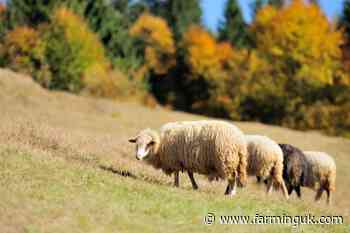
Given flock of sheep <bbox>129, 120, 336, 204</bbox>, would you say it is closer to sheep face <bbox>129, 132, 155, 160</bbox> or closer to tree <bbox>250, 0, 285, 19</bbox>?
sheep face <bbox>129, 132, 155, 160</bbox>

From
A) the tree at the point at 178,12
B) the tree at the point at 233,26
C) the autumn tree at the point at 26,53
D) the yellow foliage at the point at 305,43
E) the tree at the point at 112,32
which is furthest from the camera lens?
the tree at the point at 178,12

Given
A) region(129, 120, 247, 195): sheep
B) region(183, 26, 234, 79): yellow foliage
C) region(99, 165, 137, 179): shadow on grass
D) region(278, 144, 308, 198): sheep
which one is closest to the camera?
region(129, 120, 247, 195): sheep

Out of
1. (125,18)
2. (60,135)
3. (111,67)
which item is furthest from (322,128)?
(60,135)

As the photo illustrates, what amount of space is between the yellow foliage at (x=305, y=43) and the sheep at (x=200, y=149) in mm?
43355

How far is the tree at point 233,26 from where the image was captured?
261 feet

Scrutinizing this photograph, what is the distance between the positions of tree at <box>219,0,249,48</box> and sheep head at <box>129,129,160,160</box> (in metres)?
60.8

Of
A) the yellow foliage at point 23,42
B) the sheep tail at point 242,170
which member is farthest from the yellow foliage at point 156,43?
the sheep tail at point 242,170

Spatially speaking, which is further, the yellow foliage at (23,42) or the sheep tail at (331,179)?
the yellow foliage at (23,42)

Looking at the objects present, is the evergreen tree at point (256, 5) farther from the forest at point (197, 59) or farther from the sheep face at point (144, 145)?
the sheep face at point (144, 145)

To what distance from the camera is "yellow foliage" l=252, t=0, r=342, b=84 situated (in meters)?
61.0

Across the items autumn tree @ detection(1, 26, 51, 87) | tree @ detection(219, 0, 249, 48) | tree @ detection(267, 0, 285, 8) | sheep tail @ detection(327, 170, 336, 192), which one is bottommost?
sheep tail @ detection(327, 170, 336, 192)

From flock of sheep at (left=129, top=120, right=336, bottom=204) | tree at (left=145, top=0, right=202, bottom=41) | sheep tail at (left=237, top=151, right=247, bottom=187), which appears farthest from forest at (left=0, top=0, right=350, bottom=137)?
sheep tail at (left=237, top=151, right=247, bottom=187)

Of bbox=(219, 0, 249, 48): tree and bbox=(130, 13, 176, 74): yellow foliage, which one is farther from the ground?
bbox=(219, 0, 249, 48): tree

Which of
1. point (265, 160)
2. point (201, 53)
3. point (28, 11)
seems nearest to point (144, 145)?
point (265, 160)
